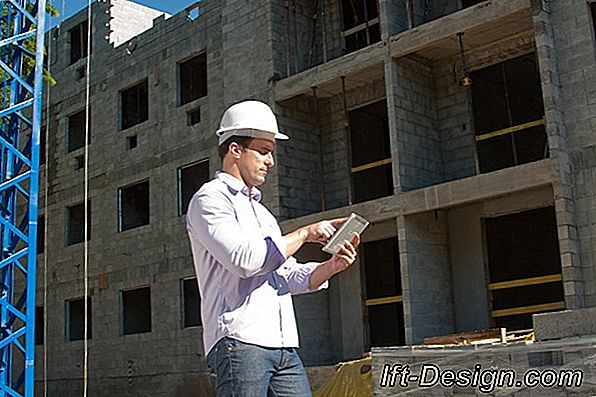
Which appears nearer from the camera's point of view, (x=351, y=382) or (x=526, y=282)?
(x=351, y=382)

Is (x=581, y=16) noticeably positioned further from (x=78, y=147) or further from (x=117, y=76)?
(x=78, y=147)

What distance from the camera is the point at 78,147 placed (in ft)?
Result: 77.3

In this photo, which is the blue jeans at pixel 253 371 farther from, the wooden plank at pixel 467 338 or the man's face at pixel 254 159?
the wooden plank at pixel 467 338

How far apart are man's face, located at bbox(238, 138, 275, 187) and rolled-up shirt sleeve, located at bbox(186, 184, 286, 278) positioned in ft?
0.60

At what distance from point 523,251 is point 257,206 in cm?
1486

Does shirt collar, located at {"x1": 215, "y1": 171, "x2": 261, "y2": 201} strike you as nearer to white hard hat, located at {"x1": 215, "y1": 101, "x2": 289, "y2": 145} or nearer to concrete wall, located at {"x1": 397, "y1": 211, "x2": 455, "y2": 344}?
white hard hat, located at {"x1": 215, "y1": 101, "x2": 289, "y2": 145}

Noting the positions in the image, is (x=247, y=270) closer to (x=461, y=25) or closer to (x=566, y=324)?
(x=566, y=324)

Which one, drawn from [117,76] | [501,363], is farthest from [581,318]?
[117,76]

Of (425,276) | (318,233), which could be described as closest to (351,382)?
(425,276)

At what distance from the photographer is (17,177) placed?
1264cm

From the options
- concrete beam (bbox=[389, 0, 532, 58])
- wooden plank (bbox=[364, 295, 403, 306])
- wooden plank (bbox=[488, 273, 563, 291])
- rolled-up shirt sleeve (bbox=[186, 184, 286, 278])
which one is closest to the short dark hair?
rolled-up shirt sleeve (bbox=[186, 184, 286, 278])

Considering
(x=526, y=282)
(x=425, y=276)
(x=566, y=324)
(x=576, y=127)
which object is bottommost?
(x=566, y=324)

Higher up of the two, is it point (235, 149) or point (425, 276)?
point (425, 276)

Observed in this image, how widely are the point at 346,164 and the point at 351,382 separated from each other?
5.50m
